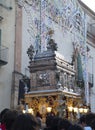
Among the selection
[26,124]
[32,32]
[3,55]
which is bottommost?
[26,124]

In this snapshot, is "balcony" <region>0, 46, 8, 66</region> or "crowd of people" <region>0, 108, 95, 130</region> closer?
"crowd of people" <region>0, 108, 95, 130</region>

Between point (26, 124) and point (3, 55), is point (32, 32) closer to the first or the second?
point (3, 55)

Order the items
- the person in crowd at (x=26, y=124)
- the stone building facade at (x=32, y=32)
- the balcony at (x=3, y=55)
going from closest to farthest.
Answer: the person in crowd at (x=26, y=124), the balcony at (x=3, y=55), the stone building facade at (x=32, y=32)

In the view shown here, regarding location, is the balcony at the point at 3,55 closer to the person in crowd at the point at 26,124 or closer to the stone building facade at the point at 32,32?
the stone building facade at the point at 32,32

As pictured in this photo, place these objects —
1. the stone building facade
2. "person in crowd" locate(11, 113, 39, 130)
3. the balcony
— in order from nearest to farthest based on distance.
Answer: "person in crowd" locate(11, 113, 39, 130)
the balcony
the stone building facade

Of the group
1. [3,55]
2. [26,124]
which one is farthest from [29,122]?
[3,55]

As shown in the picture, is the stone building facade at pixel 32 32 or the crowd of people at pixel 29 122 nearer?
the crowd of people at pixel 29 122

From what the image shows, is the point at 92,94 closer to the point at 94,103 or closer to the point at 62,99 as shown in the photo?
the point at 94,103

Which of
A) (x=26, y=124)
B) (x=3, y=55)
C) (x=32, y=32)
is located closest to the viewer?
(x=26, y=124)

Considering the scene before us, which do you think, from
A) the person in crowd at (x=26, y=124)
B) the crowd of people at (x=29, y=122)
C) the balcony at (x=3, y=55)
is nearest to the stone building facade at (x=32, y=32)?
the balcony at (x=3, y=55)

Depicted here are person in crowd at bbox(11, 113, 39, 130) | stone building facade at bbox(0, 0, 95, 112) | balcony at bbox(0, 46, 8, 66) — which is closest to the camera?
person in crowd at bbox(11, 113, 39, 130)

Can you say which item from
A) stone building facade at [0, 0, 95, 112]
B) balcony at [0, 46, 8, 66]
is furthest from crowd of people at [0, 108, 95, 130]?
balcony at [0, 46, 8, 66]

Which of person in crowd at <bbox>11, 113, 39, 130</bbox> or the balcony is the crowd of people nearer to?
person in crowd at <bbox>11, 113, 39, 130</bbox>

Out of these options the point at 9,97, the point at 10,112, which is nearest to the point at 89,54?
the point at 9,97
